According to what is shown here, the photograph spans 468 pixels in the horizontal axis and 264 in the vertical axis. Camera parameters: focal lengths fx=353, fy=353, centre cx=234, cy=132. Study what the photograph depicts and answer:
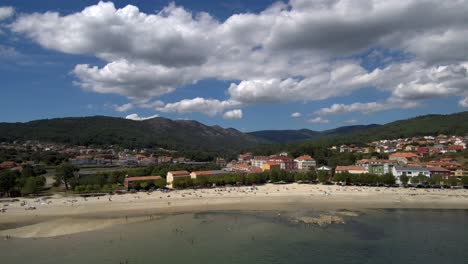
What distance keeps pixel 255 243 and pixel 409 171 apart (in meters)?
55.7

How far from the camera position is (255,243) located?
96.6 feet

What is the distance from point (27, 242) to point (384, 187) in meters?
58.8

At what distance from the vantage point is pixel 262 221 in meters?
38.6

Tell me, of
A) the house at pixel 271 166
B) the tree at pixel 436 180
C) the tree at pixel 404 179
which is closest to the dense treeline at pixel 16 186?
the house at pixel 271 166

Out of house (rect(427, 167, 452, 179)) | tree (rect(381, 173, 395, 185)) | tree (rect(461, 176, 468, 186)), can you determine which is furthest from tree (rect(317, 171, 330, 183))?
tree (rect(461, 176, 468, 186))

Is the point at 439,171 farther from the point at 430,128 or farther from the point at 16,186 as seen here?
the point at 430,128

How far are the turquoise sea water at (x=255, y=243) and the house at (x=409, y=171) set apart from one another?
1340 inches

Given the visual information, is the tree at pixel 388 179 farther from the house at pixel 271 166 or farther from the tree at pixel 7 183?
the tree at pixel 7 183

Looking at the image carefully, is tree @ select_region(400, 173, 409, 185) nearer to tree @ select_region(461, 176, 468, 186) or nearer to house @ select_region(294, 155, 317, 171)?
tree @ select_region(461, 176, 468, 186)

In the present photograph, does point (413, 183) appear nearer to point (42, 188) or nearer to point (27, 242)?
point (27, 242)

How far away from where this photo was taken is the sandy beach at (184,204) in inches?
1517

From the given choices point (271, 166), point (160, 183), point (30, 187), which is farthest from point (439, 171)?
point (30, 187)

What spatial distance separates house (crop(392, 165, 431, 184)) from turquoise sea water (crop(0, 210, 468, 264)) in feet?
112

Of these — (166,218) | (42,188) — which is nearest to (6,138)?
(42,188)
